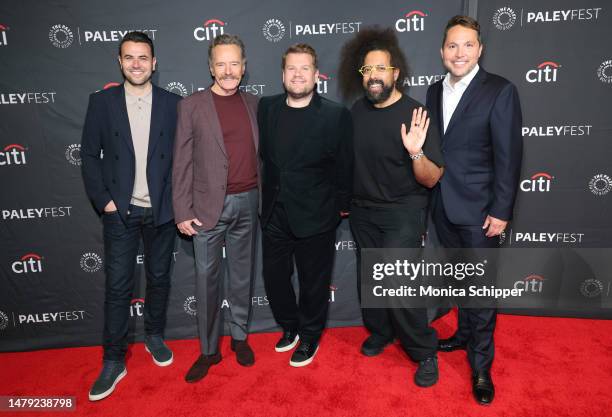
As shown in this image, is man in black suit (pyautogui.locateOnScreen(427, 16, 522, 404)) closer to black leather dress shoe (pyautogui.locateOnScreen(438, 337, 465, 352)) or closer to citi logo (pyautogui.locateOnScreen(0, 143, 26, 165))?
black leather dress shoe (pyautogui.locateOnScreen(438, 337, 465, 352))

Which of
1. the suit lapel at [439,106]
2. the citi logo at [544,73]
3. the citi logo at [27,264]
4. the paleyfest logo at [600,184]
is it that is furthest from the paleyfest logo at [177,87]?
the paleyfest logo at [600,184]

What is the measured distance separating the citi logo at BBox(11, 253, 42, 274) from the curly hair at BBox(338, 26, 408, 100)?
261 centimetres

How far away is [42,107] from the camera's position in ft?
10.3

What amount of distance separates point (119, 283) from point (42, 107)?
1.41 meters

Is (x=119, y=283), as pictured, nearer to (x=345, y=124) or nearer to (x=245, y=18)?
(x=345, y=124)

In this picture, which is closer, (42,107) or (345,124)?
(345,124)

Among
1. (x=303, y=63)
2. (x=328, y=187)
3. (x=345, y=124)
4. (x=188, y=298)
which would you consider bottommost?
(x=188, y=298)

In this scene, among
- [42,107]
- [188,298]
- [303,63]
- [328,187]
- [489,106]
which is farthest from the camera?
[188,298]

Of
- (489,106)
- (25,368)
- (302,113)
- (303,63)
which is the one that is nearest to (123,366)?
(25,368)

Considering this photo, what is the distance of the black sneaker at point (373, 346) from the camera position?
10.3ft

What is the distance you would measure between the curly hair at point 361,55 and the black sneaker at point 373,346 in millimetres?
1762

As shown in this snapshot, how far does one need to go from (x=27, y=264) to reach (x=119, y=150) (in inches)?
53.8

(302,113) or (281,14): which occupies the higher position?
(281,14)

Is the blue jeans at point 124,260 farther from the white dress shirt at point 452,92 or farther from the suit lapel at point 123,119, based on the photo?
the white dress shirt at point 452,92
